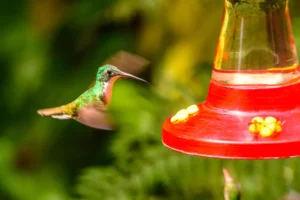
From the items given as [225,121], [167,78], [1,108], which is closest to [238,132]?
[225,121]

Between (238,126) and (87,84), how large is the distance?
155cm

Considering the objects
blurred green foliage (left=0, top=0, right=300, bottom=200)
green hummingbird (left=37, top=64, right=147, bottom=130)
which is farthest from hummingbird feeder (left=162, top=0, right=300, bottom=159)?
blurred green foliage (left=0, top=0, right=300, bottom=200)

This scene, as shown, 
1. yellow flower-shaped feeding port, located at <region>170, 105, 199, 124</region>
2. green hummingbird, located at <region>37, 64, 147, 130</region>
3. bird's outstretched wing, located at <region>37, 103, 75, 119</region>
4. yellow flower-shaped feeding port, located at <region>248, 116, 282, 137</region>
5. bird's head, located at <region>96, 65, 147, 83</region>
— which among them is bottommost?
yellow flower-shaped feeding port, located at <region>170, 105, 199, 124</region>

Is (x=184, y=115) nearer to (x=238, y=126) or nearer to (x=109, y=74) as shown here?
(x=238, y=126)

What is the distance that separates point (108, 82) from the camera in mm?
1233

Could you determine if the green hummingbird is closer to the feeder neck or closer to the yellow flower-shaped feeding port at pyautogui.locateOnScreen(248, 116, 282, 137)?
the yellow flower-shaped feeding port at pyautogui.locateOnScreen(248, 116, 282, 137)

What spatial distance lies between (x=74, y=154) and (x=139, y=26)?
63 centimetres

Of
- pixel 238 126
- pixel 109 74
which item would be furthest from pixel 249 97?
pixel 109 74

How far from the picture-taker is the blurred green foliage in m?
2.46

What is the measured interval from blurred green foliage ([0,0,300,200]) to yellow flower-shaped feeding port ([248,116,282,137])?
105 centimetres

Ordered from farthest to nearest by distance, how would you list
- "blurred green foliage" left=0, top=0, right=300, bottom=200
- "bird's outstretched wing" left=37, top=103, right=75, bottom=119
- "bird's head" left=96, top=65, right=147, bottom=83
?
"blurred green foliage" left=0, top=0, right=300, bottom=200, "bird's outstretched wing" left=37, top=103, right=75, bottom=119, "bird's head" left=96, top=65, right=147, bottom=83

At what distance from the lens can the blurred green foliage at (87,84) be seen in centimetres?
246

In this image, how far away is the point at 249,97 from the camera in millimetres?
1415

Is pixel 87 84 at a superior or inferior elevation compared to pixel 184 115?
inferior
